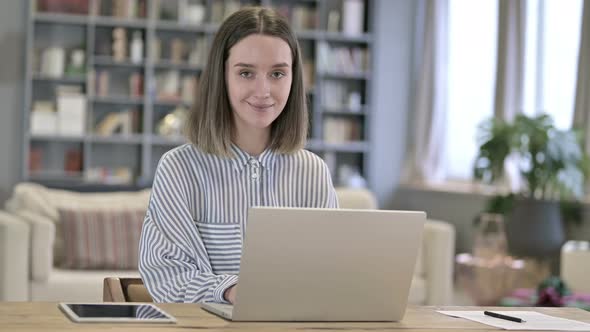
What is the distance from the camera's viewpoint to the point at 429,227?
17.3 ft

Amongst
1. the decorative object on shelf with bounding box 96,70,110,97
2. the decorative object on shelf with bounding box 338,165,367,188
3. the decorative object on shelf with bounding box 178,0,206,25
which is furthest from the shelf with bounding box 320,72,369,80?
the decorative object on shelf with bounding box 96,70,110,97

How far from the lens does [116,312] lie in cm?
165

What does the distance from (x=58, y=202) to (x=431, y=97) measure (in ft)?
12.4

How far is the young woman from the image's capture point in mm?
2043

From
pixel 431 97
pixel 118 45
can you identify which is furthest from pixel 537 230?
pixel 118 45

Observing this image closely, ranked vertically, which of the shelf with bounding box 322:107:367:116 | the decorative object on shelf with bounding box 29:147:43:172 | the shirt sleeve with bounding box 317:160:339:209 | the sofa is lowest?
the sofa

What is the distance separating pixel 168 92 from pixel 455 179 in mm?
2343

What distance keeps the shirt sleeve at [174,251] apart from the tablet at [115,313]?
0.22 m

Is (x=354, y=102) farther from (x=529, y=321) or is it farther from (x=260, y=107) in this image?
(x=529, y=321)

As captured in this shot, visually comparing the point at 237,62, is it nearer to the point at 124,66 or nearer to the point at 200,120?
the point at 200,120

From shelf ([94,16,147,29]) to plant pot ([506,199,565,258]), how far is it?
10.9 ft

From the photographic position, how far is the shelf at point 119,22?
7719mm

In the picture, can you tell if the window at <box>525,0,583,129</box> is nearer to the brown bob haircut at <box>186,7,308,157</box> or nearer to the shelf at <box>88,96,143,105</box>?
the shelf at <box>88,96,143,105</box>

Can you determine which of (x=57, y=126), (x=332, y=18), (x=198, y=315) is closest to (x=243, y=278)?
(x=198, y=315)
